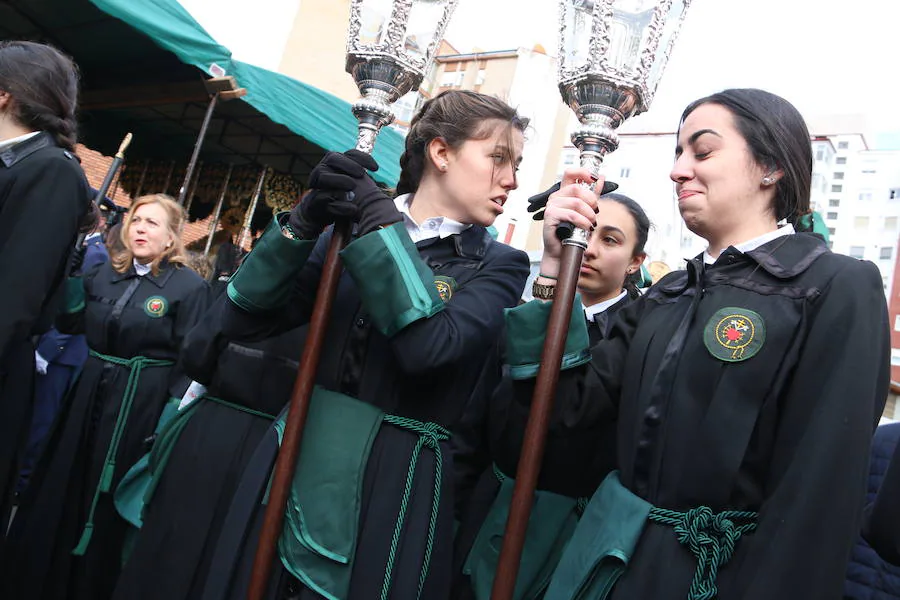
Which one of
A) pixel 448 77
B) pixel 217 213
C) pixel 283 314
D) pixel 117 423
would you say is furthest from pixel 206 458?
pixel 448 77

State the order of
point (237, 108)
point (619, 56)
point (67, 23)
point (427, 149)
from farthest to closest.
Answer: point (237, 108)
point (67, 23)
point (427, 149)
point (619, 56)

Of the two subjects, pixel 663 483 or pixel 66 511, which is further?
pixel 66 511

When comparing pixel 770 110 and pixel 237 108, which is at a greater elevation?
pixel 237 108

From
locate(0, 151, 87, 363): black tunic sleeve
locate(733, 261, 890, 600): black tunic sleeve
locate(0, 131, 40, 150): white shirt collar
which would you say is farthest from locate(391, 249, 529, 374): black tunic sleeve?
locate(0, 131, 40, 150): white shirt collar

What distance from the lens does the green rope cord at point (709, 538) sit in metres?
1.28

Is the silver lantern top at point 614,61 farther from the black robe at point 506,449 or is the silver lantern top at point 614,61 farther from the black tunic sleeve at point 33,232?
the black tunic sleeve at point 33,232

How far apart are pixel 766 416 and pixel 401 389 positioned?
88cm

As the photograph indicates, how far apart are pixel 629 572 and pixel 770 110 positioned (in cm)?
109

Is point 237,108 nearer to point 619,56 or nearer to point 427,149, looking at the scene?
point 427,149

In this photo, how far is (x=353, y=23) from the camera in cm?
197

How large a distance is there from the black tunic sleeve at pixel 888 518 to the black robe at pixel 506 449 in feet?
2.15

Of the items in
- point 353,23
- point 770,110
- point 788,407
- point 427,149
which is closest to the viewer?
point 788,407

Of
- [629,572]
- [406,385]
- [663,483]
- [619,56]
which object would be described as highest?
[619,56]

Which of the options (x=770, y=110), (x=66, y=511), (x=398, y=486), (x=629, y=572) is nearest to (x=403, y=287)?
(x=398, y=486)
